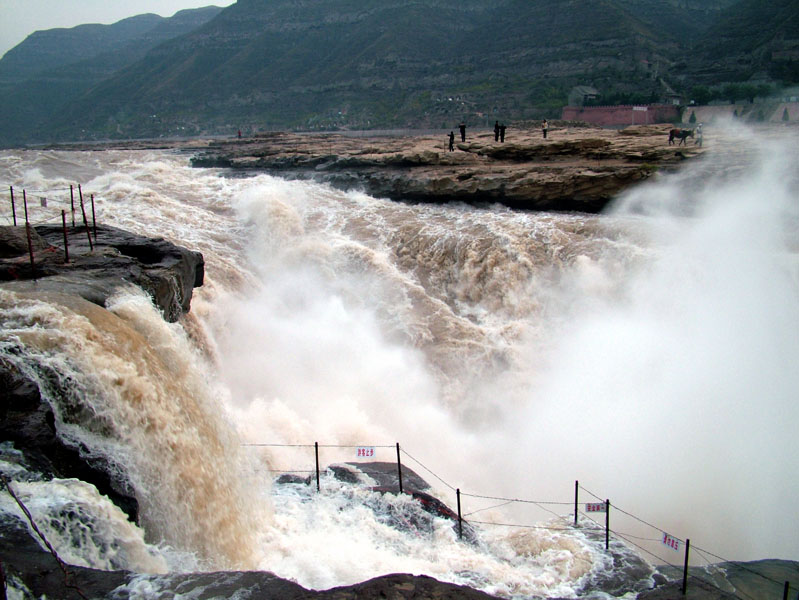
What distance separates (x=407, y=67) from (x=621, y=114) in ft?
185

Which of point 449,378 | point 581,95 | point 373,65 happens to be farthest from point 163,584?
point 373,65

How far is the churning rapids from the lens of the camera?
27.9 ft

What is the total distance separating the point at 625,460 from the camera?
1326cm

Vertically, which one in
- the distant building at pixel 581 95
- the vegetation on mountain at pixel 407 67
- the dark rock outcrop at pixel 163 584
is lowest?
the dark rock outcrop at pixel 163 584

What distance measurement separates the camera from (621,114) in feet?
194

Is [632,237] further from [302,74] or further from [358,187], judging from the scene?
[302,74]

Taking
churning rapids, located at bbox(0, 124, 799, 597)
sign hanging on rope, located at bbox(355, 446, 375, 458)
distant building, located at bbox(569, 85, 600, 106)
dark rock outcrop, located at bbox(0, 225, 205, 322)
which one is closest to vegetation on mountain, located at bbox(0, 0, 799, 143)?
distant building, located at bbox(569, 85, 600, 106)

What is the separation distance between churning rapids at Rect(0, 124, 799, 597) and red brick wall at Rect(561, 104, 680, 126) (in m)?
30.5

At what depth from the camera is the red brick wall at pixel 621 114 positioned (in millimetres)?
55353

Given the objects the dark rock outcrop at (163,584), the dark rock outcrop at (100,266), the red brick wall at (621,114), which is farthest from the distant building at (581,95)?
the dark rock outcrop at (163,584)

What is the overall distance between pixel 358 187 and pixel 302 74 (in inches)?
4017

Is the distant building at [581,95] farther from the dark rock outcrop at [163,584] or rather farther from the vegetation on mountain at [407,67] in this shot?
the dark rock outcrop at [163,584]

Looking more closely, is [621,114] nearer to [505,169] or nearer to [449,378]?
[505,169]

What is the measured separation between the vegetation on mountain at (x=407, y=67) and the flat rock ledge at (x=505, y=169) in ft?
113
